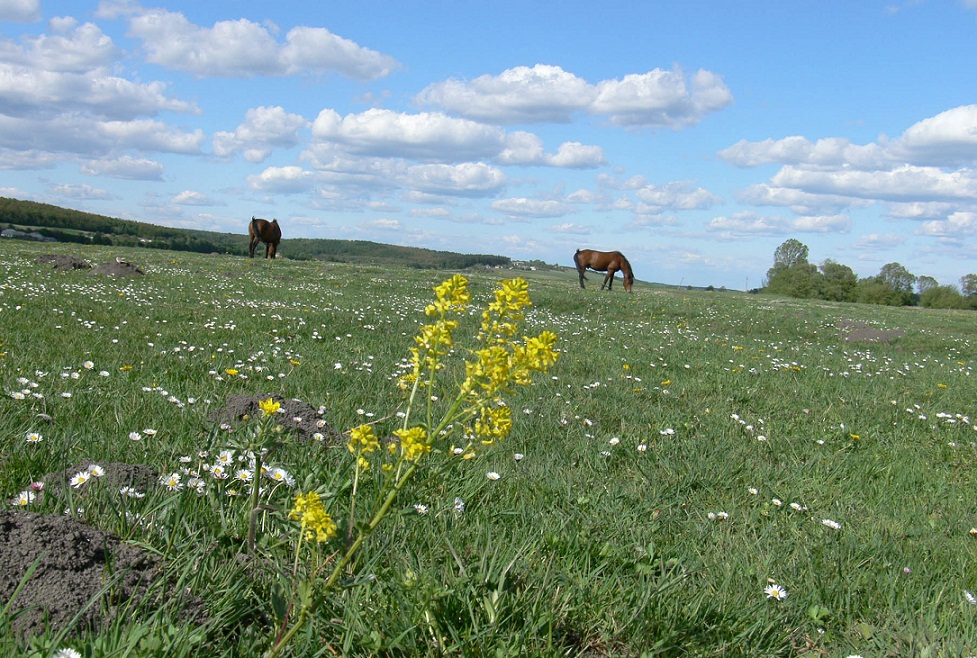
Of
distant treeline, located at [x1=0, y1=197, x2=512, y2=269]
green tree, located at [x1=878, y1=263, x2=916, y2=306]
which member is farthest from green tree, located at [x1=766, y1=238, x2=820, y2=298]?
distant treeline, located at [x1=0, y1=197, x2=512, y2=269]

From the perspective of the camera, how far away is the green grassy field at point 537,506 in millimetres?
2395

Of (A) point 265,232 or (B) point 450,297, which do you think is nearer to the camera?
(B) point 450,297

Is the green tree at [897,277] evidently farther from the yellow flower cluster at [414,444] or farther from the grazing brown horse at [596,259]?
the yellow flower cluster at [414,444]

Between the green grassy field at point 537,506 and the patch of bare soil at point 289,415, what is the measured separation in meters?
0.17

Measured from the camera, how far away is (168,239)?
220 feet

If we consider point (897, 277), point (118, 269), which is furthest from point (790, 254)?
point (118, 269)

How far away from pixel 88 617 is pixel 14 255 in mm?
25215

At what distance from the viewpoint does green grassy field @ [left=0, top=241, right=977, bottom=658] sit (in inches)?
94.3

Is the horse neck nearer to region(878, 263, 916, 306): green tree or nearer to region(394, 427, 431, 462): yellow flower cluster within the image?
region(394, 427, 431, 462): yellow flower cluster

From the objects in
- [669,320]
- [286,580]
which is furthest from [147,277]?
[286,580]

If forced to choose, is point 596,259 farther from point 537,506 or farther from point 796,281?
point 796,281

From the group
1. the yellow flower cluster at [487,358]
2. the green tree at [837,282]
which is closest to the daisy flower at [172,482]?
the yellow flower cluster at [487,358]

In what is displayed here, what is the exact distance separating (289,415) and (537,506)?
1.98m

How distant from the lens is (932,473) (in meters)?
5.44
